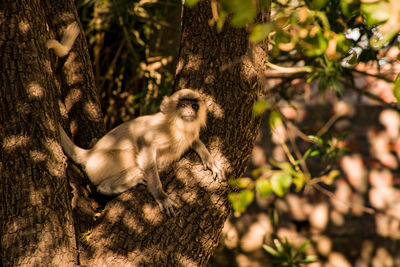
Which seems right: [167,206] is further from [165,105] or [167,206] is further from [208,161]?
[165,105]

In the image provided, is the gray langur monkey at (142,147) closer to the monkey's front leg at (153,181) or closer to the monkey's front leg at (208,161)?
the monkey's front leg at (153,181)

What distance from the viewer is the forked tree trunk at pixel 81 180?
224cm

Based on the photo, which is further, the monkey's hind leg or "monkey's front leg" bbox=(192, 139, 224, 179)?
the monkey's hind leg

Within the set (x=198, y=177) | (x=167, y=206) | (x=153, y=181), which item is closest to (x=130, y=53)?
(x=153, y=181)

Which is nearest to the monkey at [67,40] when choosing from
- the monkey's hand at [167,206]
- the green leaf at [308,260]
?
the monkey's hand at [167,206]

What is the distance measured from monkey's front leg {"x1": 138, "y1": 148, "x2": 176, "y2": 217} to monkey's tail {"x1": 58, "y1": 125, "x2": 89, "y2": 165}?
43cm

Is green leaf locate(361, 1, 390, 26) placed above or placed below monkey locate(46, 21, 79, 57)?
above

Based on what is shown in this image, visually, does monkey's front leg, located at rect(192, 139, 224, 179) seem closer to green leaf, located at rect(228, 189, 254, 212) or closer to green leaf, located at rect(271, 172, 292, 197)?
green leaf, located at rect(228, 189, 254, 212)

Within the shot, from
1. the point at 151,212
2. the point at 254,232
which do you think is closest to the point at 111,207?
the point at 151,212

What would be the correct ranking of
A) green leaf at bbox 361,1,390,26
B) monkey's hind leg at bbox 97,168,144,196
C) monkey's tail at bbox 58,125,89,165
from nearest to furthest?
1. green leaf at bbox 361,1,390,26
2. monkey's tail at bbox 58,125,89,165
3. monkey's hind leg at bbox 97,168,144,196

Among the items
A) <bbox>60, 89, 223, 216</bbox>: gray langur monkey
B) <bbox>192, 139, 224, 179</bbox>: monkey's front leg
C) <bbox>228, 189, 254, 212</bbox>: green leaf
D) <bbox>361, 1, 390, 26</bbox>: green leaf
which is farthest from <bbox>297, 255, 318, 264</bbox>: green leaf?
<bbox>361, 1, 390, 26</bbox>: green leaf

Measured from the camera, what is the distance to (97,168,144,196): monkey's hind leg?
10.9ft

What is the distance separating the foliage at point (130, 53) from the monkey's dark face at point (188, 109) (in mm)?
1406

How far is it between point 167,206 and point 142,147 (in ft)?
3.57
